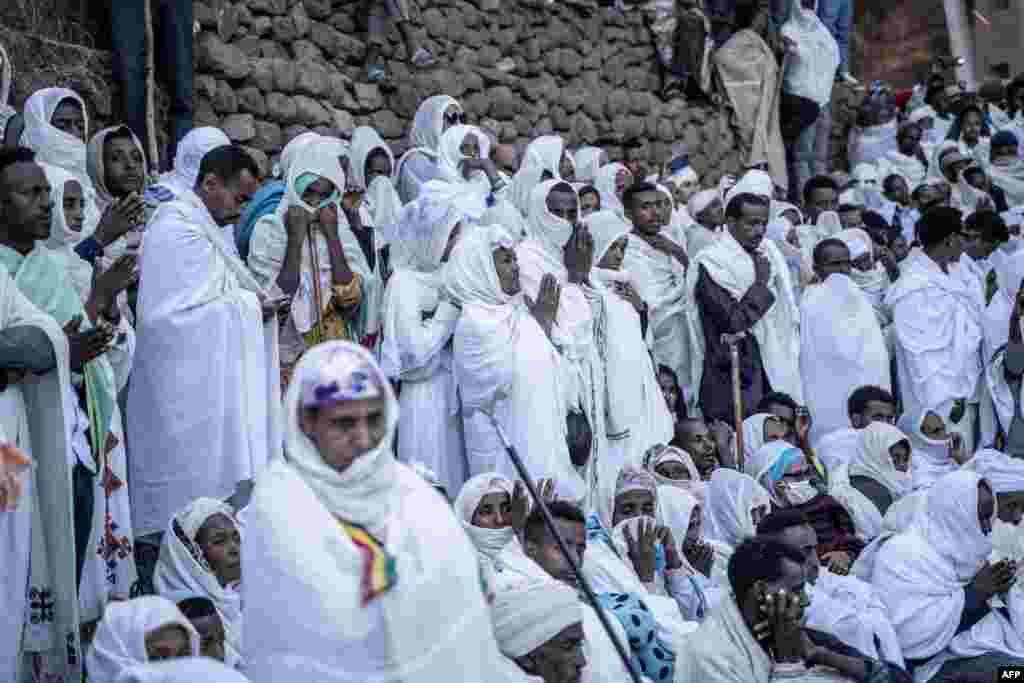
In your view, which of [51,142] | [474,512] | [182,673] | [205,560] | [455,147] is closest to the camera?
[182,673]

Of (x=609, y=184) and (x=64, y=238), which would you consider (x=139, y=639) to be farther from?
(x=609, y=184)

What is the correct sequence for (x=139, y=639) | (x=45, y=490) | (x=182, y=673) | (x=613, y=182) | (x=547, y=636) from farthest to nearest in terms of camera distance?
(x=613, y=182) < (x=45, y=490) < (x=139, y=639) < (x=547, y=636) < (x=182, y=673)

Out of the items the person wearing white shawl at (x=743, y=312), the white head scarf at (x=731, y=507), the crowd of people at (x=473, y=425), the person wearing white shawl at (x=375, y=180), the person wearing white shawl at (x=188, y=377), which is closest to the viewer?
the crowd of people at (x=473, y=425)

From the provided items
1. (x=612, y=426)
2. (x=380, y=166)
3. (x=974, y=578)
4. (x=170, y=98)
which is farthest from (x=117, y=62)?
(x=974, y=578)

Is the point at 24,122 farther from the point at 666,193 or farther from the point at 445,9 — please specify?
the point at 445,9

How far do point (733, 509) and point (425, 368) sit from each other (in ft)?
4.57

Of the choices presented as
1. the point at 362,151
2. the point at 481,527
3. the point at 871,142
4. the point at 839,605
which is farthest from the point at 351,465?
the point at 871,142

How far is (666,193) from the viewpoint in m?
10.1

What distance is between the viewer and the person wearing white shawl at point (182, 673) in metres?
4.50

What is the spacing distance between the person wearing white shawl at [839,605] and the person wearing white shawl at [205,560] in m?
1.71

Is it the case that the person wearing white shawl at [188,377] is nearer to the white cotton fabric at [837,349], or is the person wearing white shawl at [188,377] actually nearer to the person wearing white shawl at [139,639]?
the person wearing white shawl at [139,639]

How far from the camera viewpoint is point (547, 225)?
8.79 metres

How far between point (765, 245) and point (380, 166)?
2.07 meters

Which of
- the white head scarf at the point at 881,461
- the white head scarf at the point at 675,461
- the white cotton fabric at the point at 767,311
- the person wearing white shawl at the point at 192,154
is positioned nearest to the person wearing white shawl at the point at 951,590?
the white head scarf at the point at 675,461
